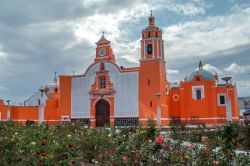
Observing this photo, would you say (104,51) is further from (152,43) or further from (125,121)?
(125,121)

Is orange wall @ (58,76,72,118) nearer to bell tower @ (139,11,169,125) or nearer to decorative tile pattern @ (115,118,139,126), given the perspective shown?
decorative tile pattern @ (115,118,139,126)

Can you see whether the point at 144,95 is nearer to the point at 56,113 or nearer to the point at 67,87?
the point at 67,87

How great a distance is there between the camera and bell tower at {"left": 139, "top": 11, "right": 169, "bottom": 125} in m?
24.4

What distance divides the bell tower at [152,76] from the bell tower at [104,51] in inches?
127

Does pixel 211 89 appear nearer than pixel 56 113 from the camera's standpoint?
Yes

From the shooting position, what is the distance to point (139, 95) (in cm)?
2502

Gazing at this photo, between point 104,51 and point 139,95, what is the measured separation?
5.81 metres

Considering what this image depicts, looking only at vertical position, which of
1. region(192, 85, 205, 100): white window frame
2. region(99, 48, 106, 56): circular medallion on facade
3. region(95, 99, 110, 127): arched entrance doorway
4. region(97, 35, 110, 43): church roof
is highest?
region(97, 35, 110, 43): church roof

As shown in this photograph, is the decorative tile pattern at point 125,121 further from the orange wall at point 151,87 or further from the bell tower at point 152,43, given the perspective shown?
the bell tower at point 152,43

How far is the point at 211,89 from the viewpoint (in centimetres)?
2522

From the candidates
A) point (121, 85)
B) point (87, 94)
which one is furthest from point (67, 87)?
point (121, 85)

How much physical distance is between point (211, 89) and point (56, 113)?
15.7 meters

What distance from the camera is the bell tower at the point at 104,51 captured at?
1066 inches

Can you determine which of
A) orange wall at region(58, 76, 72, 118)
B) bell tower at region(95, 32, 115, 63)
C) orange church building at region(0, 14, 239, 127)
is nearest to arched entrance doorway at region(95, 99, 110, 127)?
orange church building at region(0, 14, 239, 127)
